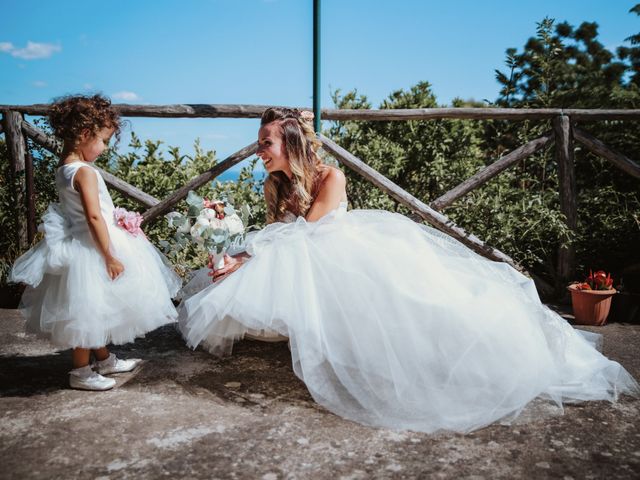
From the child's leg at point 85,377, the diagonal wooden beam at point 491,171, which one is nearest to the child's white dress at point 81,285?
the child's leg at point 85,377

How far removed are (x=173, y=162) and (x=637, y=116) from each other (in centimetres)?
432

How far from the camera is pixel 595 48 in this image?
337 inches

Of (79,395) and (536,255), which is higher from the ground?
(536,255)

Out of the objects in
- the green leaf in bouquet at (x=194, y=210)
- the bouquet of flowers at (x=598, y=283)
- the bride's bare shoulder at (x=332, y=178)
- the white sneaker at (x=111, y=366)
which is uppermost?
the bride's bare shoulder at (x=332, y=178)

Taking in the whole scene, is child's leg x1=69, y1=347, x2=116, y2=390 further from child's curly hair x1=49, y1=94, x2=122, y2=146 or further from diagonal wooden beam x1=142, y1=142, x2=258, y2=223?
diagonal wooden beam x1=142, y1=142, x2=258, y2=223

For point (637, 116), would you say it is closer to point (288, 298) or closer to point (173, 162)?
point (288, 298)

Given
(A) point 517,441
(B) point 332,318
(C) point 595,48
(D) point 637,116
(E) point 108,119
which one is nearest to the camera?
(A) point 517,441

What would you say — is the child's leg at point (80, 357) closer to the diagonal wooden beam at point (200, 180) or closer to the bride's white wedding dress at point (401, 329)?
the bride's white wedding dress at point (401, 329)

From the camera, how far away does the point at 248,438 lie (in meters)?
2.18

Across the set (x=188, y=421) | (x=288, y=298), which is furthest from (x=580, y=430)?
(x=188, y=421)

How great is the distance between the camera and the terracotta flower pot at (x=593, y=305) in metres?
3.83

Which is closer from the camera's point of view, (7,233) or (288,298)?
(288,298)

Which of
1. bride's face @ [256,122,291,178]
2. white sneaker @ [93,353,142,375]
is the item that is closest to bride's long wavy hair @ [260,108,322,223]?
bride's face @ [256,122,291,178]

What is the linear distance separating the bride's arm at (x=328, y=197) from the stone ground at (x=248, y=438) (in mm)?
947
